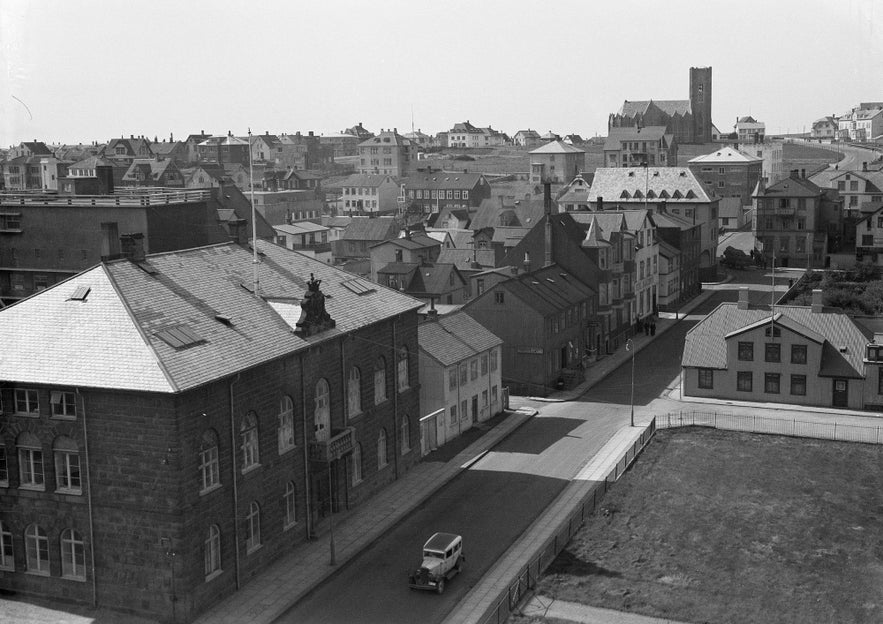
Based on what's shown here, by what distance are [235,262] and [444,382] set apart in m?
15.8

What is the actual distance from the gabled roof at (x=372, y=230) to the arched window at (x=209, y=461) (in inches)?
3316

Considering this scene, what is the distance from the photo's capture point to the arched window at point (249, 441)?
39562 mm

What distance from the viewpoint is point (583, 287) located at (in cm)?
8212

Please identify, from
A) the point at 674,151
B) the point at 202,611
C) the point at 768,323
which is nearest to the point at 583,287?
the point at 768,323

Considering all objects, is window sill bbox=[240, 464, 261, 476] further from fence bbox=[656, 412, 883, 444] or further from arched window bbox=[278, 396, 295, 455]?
fence bbox=[656, 412, 883, 444]

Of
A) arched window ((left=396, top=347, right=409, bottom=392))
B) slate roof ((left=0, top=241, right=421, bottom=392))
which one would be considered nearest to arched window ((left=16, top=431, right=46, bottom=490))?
slate roof ((left=0, top=241, right=421, bottom=392))

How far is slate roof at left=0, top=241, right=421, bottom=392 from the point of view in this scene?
3625 centimetres

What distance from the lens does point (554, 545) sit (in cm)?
4219

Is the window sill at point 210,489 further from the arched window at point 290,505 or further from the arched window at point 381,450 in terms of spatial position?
the arched window at point 381,450

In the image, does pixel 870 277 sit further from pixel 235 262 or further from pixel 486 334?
pixel 235 262

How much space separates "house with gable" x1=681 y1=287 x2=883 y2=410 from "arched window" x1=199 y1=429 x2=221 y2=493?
128 feet

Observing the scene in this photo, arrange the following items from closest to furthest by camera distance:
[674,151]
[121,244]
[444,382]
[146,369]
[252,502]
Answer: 1. [146,369]
2. [252,502]
3. [121,244]
4. [444,382]
5. [674,151]

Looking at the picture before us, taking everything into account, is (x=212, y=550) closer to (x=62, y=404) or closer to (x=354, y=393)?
(x=62, y=404)

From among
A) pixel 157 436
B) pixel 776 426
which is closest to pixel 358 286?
pixel 157 436
